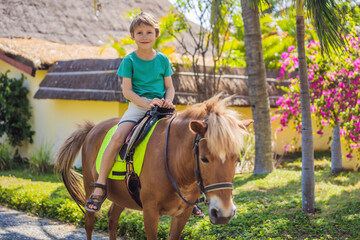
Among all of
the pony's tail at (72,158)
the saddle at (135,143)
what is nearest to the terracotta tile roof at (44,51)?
the pony's tail at (72,158)

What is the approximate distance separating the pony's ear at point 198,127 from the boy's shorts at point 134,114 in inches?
42.8

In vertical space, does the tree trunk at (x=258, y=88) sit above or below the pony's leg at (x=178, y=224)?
above

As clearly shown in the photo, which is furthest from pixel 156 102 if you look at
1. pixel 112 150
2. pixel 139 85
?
pixel 112 150

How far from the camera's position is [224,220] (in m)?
2.84

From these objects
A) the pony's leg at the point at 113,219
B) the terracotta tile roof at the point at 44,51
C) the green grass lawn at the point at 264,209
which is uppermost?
the terracotta tile roof at the point at 44,51

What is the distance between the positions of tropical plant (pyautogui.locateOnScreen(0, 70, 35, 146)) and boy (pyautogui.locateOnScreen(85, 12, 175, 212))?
8.59 meters

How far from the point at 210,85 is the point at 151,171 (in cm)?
726

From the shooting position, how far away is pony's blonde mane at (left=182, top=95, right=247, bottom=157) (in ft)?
9.57

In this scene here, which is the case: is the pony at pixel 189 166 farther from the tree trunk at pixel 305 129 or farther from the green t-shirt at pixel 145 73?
the tree trunk at pixel 305 129

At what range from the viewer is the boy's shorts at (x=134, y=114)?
3988 millimetres

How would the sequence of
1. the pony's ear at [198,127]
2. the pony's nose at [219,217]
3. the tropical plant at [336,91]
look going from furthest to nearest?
the tropical plant at [336,91] → the pony's ear at [198,127] → the pony's nose at [219,217]

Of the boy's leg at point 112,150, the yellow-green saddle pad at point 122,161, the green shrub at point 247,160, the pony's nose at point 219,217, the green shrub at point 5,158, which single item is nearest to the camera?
the pony's nose at point 219,217

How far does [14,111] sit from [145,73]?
9.02m

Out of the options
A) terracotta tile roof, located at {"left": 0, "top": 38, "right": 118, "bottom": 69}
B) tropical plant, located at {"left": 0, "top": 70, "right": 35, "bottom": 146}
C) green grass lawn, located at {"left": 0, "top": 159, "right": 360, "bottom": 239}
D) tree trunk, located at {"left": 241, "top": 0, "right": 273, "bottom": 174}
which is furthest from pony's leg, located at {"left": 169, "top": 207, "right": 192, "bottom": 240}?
tropical plant, located at {"left": 0, "top": 70, "right": 35, "bottom": 146}
